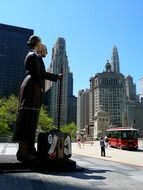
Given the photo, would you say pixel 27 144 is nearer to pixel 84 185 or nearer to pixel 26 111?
pixel 26 111

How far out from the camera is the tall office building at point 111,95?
133 metres

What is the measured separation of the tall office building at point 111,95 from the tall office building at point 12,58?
198 feet

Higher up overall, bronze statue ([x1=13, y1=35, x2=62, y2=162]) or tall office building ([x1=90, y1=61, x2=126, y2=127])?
tall office building ([x1=90, y1=61, x2=126, y2=127])

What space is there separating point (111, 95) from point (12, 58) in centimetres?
6604

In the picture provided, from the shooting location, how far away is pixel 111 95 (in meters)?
136

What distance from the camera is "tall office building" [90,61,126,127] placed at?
132625 mm

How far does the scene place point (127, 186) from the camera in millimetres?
7414

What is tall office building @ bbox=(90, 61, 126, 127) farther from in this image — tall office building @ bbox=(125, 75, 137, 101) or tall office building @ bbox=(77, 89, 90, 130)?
tall office building @ bbox=(125, 75, 137, 101)

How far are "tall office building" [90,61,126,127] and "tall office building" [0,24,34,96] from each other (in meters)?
60.4

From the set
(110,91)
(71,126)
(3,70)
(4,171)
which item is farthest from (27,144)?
(110,91)

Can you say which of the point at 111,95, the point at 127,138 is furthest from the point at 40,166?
the point at 111,95

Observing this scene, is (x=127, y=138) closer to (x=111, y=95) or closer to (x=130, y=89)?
(x=111, y=95)

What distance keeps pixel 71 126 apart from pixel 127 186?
8337cm

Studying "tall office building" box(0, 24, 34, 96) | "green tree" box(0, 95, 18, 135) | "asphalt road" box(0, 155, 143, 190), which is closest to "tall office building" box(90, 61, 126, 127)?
"tall office building" box(0, 24, 34, 96)
